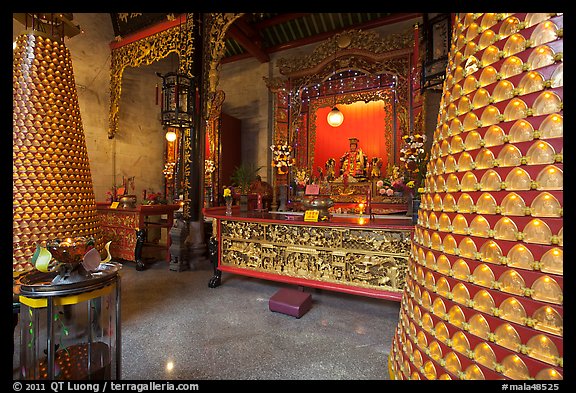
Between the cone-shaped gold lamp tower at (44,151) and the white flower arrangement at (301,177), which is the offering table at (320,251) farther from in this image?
the white flower arrangement at (301,177)

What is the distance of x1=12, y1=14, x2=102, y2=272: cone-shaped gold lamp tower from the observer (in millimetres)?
2137

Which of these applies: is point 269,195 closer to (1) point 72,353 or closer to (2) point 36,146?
(2) point 36,146

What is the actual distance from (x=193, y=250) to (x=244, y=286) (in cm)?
159

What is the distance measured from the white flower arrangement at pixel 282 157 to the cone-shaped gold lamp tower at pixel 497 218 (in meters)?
5.25

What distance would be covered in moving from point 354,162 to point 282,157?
189cm

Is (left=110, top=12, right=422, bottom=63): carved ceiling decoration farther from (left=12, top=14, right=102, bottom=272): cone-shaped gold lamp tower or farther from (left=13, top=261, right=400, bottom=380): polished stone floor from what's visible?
(left=13, top=261, right=400, bottom=380): polished stone floor

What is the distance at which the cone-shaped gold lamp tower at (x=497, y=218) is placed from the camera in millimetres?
760

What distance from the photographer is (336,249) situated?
9.81ft

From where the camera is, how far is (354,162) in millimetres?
6883

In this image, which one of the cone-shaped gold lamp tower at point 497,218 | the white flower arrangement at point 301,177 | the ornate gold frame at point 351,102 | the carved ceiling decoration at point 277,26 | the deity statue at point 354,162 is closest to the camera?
the cone-shaped gold lamp tower at point 497,218

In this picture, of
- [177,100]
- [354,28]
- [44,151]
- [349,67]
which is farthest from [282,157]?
[44,151]

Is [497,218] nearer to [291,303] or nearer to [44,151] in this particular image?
[291,303]

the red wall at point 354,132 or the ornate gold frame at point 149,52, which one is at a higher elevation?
the ornate gold frame at point 149,52

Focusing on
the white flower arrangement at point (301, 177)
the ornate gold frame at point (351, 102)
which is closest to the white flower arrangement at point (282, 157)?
the white flower arrangement at point (301, 177)
